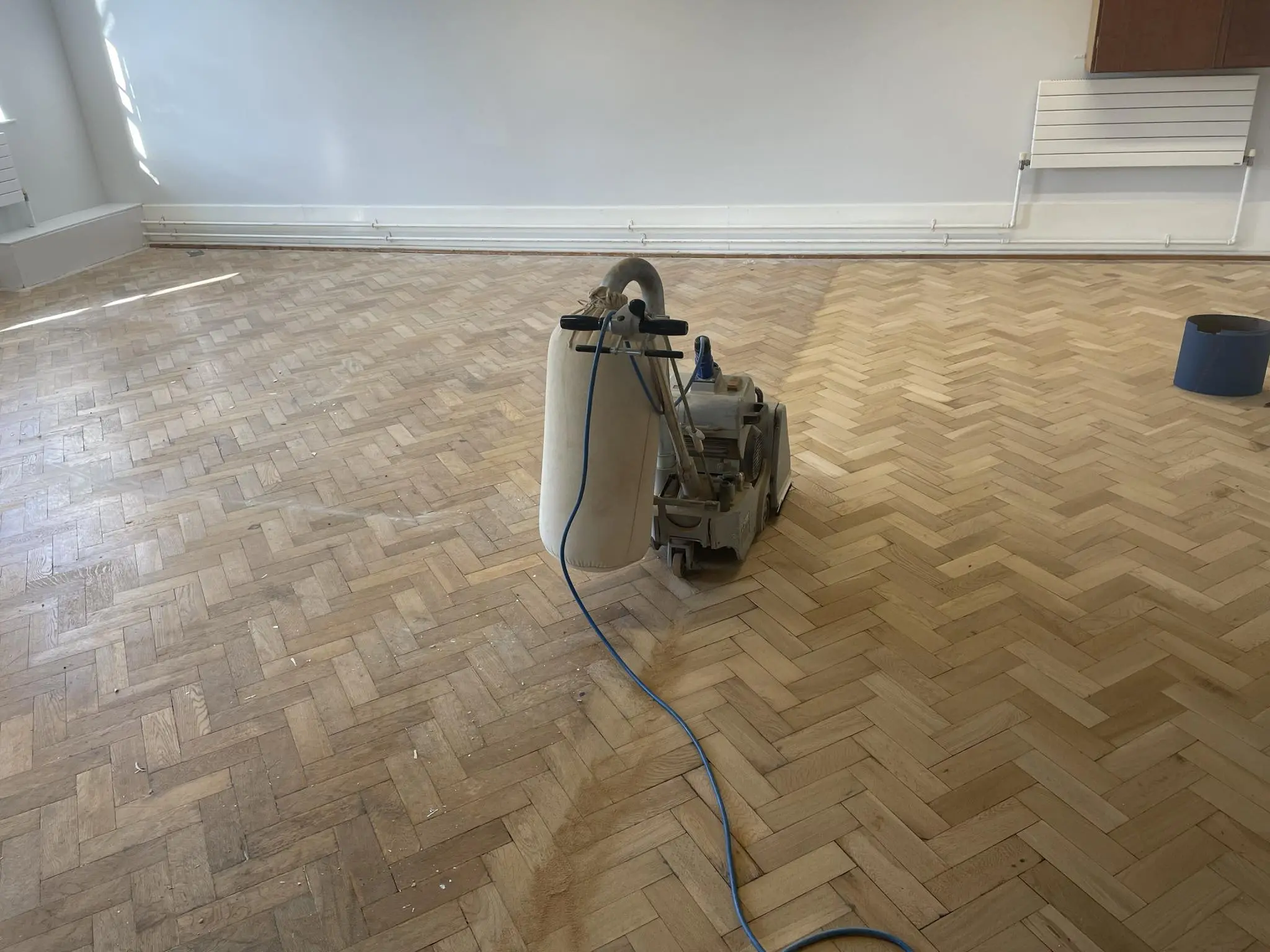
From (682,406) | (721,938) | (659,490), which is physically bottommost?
(721,938)

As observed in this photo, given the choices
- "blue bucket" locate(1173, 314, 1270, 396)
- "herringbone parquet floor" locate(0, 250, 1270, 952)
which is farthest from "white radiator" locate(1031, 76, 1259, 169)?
"blue bucket" locate(1173, 314, 1270, 396)

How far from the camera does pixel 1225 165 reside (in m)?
5.20

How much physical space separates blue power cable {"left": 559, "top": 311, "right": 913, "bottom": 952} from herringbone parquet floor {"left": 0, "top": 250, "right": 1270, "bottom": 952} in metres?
0.03

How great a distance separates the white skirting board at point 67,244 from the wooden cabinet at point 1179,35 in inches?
253

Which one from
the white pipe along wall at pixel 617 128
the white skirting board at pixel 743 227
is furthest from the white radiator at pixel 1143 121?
the white skirting board at pixel 743 227

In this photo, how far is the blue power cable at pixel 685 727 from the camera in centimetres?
177

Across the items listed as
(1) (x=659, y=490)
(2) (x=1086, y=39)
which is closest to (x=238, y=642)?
(1) (x=659, y=490)

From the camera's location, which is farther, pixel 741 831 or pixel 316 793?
pixel 316 793

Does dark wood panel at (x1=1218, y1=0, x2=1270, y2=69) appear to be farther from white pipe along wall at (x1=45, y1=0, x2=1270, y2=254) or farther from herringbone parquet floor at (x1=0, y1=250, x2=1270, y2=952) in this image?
herringbone parquet floor at (x1=0, y1=250, x2=1270, y2=952)

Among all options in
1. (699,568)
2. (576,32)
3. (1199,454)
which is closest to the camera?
(699,568)

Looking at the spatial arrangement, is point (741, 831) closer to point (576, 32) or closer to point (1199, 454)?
point (1199, 454)

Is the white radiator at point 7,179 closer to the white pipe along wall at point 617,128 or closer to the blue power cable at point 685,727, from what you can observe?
the white pipe along wall at point 617,128

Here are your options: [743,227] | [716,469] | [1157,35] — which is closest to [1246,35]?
[1157,35]

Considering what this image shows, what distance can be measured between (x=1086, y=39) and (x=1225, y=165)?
1.03 metres
